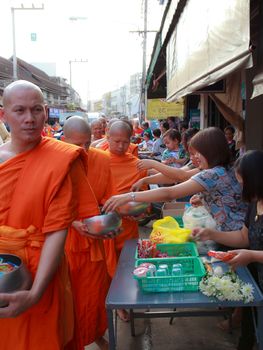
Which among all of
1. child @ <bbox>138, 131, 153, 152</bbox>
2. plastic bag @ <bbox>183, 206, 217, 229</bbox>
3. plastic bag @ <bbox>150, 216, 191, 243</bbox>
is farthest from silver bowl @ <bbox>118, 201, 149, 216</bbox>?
child @ <bbox>138, 131, 153, 152</bbox>

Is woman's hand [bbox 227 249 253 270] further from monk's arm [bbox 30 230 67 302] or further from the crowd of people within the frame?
monk's arm [bbox 30 230 67 302]

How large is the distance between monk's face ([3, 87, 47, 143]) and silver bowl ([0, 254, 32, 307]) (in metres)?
0.51

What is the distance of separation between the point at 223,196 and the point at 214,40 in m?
1.23

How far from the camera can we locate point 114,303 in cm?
198

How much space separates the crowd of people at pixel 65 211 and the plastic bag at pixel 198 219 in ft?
0.35

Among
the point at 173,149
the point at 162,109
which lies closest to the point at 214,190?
the point at 173,149

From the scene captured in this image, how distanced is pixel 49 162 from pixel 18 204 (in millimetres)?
216

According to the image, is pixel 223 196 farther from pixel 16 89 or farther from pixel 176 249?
pixel 16 89

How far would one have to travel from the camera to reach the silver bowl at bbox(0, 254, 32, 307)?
1553 mm

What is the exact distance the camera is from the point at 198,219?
2.66m

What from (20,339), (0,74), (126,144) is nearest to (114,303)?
(20,339)

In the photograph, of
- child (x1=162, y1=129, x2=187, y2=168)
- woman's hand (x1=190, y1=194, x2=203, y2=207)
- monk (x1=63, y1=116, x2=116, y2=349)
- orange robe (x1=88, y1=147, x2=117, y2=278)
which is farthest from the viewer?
child (x1=162, y1=129, x2=187, y2=168)

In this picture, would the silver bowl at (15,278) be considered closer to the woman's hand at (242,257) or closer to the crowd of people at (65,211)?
the crowd of people at (65,211)

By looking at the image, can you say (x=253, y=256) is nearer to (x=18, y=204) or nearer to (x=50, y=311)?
(x=50, y=311)
